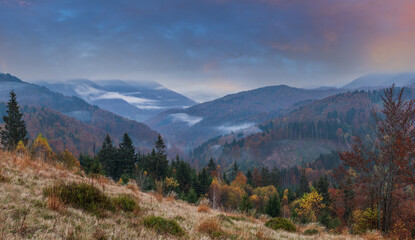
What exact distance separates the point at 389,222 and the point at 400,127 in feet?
23.4

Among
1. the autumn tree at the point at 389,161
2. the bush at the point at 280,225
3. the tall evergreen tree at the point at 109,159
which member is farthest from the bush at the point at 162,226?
the tall evergreen tree at the point at 109,159

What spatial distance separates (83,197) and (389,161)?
19955 mm

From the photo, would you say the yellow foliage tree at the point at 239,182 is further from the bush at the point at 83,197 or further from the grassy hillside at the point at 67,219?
the bush at the point at 83,197

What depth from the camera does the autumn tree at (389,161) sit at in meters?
15.2

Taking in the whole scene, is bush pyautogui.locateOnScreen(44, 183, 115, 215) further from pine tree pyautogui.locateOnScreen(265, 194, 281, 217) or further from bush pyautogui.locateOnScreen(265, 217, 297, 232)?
pine tree pyautogui.locateOnScreen(265, 194, 281, 217)

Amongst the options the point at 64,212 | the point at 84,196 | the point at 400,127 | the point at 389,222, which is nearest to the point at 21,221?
the point at 64,212

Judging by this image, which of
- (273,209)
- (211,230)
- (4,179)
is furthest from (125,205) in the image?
(273,209)

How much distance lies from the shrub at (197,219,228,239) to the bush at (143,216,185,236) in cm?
87

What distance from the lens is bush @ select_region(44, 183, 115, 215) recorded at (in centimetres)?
548

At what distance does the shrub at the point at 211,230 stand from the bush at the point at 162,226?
87 cm

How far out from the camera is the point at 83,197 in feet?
19.1

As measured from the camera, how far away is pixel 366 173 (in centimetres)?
1775

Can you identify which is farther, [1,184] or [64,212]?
[1,184]

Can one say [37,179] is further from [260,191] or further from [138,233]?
[260,191]
